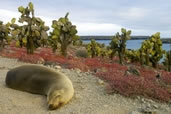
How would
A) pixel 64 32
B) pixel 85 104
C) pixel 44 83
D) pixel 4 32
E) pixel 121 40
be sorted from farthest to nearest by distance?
pixel 121 40 → pixel 4 32 → pixel 64 32 → pixel 44 83 → pixel 85 104

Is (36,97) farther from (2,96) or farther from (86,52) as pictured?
(86,52)

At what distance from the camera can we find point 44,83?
6785 millimetres

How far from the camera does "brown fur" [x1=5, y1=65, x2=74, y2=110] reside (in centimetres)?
602

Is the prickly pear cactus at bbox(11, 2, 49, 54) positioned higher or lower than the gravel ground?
higher

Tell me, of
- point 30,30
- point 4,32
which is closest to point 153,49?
point 30,30

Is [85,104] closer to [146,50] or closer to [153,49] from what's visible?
[146,50]

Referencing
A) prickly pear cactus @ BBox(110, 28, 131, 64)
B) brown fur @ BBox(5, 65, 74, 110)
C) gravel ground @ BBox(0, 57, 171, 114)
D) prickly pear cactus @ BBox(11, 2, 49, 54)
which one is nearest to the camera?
gravel ground @ BBox(0, 57, 171, 114)

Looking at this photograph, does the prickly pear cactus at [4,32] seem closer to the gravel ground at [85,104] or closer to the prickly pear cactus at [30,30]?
the prickly pear cactus at [30,30]

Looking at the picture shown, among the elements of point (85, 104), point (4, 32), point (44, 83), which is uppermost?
point (4, 32)

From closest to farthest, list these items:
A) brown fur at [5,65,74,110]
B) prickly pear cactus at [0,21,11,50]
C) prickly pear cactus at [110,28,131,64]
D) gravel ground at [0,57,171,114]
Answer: gravel ground at [0,57,171,114] < brown fur at [5,65,74,110] < prickly pear cactus at [0,21,11,50] < prickly pear cactus at [110,28,131,64]

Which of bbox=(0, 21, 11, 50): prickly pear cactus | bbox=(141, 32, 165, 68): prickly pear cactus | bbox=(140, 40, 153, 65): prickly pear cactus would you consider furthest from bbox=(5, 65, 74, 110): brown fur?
bbox=(141, 32, 165, 68): prickly pear cactus

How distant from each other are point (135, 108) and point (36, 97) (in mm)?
2641

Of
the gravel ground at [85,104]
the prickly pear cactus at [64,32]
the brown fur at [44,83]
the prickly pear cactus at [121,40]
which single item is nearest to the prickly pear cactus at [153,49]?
the prickly pear cactus at [121,40]

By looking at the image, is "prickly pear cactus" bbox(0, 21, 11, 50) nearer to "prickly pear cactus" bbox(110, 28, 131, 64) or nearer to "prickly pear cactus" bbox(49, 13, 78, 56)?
"prickly pear cactus" bbox(49, 13, 78, 56)
